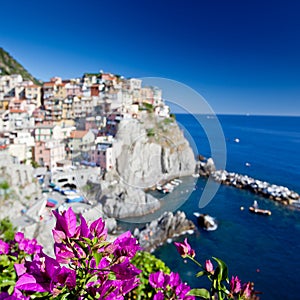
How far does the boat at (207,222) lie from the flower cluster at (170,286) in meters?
8.03

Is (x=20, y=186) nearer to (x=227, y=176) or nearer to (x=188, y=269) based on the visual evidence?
(x=188, y=269)

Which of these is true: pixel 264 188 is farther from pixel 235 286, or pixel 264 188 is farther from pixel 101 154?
pixel 235 286

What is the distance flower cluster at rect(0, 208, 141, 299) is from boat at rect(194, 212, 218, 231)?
27.5ft

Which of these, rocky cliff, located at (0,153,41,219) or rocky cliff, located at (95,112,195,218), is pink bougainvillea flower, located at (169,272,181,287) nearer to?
rocky cliff, located at (95,112,195,218)

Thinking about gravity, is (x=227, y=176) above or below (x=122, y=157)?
below

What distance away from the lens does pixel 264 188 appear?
39.8 feet

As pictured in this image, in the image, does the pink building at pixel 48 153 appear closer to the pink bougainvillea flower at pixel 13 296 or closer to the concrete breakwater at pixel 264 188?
the concrete breakwater at pixel 264 188

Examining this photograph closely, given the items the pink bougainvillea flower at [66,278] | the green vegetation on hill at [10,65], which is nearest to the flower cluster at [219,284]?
the pink bougainvillea flower at [66,278]

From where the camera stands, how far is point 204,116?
1112mm

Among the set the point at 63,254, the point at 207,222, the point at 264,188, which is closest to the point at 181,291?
the point at 63,254

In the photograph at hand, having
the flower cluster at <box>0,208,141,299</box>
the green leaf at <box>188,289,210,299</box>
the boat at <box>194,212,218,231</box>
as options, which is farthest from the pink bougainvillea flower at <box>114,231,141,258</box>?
the boat at <box>194,212,218,231</box>

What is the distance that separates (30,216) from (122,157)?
664 centimetres

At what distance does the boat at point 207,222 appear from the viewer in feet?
26.7

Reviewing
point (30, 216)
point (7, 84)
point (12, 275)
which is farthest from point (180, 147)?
point (7, 84)
